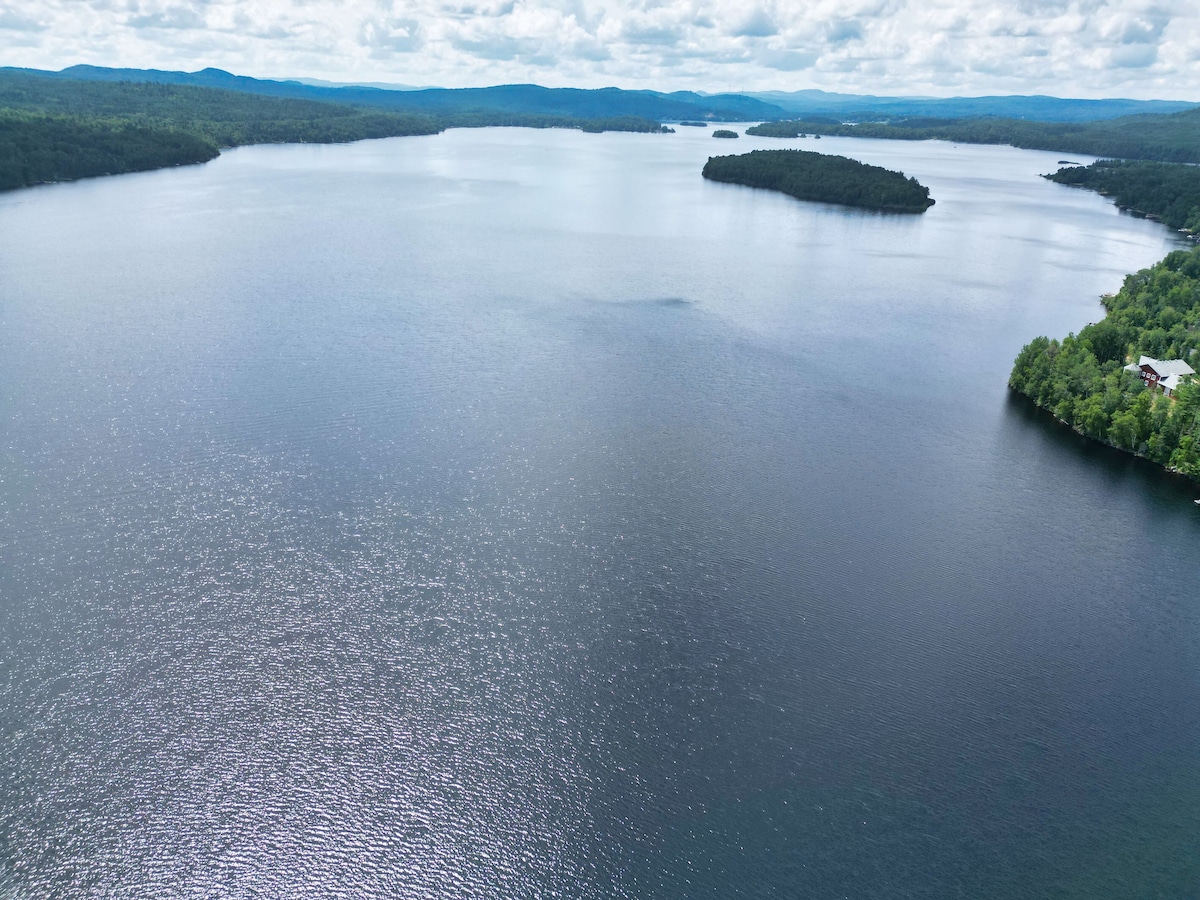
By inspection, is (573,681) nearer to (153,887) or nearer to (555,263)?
(153,887)

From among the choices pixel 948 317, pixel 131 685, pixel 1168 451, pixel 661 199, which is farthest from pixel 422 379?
pixel 661 199

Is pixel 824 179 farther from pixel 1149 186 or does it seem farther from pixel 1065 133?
pixel 1065 133

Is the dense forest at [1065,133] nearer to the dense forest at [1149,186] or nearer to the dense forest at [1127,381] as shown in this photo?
the dense forest at [1149,186]

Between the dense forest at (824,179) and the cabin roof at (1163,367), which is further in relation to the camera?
the dense forest at (824,179)

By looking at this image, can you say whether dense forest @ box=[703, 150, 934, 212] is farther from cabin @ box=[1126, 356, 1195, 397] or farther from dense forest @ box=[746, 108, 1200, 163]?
dense forest @ box=[746, 108, 1200, 163]

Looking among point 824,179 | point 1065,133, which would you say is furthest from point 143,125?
point 1065,133

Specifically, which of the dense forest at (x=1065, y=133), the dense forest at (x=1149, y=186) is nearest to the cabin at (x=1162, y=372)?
the dense forest at (x=1149, y=186)

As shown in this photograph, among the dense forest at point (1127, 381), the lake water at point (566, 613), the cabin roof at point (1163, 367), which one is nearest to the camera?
the lake water at point (566, 613)

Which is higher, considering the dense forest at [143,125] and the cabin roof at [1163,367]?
the dense forest at [143,125]
